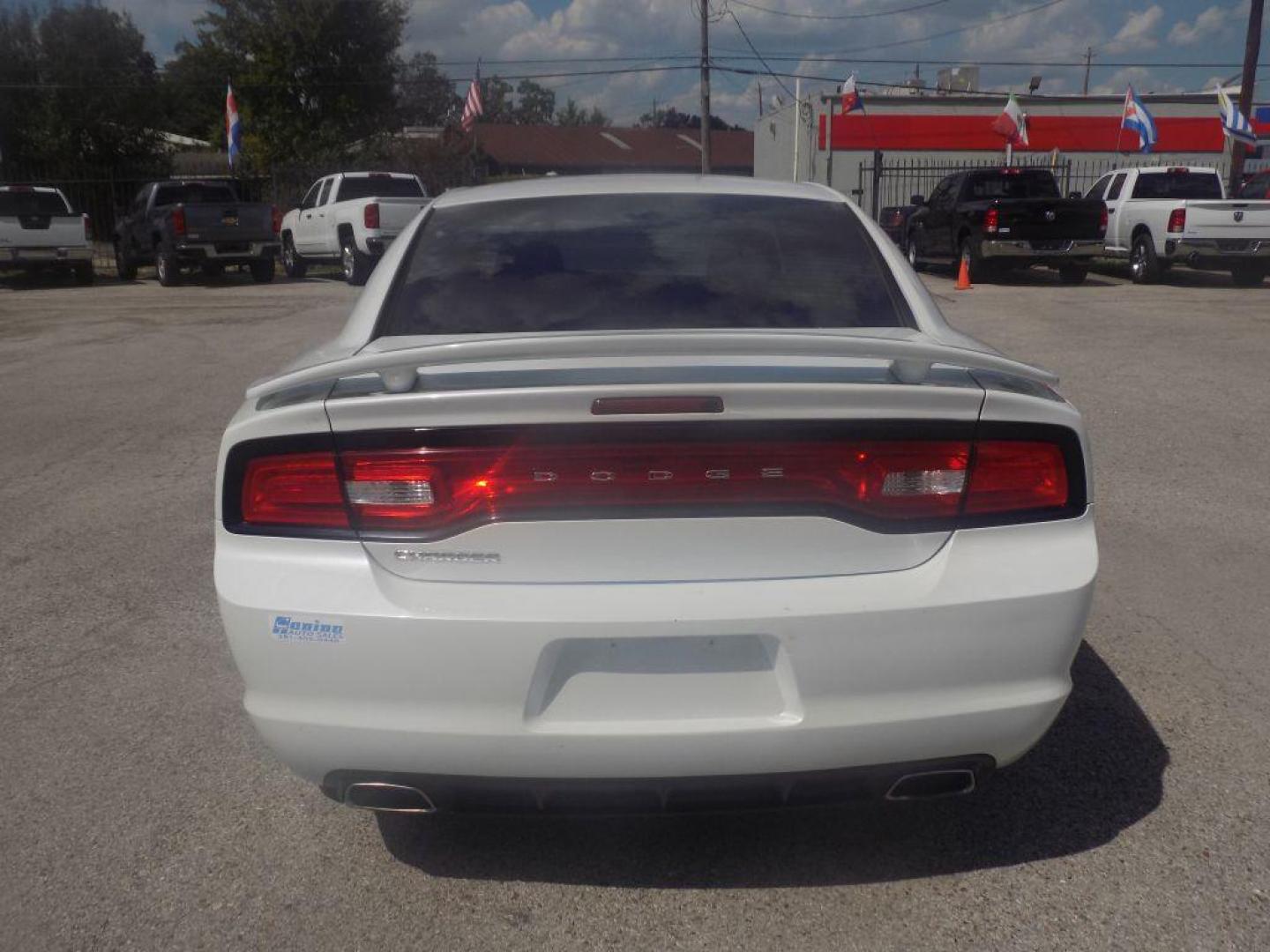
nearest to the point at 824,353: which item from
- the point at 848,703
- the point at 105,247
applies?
the point at 848,703

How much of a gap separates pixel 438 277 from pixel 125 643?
1.98 meters

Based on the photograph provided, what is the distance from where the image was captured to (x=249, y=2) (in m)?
44.7

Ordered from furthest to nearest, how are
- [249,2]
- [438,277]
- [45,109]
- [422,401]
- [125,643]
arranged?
[249,2] < [45,109] < [125,643] < [438,277] < [422,401]

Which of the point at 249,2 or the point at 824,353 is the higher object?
the point at 249,2

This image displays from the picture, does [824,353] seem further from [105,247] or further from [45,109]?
[45,109]

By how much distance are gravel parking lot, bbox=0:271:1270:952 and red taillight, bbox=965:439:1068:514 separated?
94 cm

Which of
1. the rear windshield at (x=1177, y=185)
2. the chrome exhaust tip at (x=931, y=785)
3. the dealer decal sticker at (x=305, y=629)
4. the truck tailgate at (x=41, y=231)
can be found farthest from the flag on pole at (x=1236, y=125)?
the dealer decal sticker at (x=305, y=629)

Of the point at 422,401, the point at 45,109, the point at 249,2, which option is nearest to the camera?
the point at 422,401

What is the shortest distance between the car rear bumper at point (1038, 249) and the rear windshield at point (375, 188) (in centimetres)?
989

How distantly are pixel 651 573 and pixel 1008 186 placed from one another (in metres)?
19.7

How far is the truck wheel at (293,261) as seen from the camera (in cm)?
2366

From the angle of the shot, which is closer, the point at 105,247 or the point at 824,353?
the point at 824,353

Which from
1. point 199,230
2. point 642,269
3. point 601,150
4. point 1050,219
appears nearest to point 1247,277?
point 1050,219

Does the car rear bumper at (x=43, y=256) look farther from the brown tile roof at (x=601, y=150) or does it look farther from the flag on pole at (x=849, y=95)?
the brown tile roof at (x=601, y=150)
